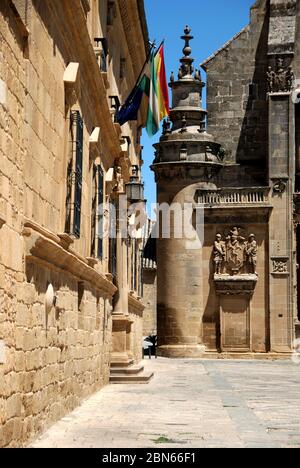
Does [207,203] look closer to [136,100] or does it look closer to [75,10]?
[136,100]

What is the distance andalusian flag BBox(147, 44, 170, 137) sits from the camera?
19016 mm

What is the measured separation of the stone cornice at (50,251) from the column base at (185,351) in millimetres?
18888

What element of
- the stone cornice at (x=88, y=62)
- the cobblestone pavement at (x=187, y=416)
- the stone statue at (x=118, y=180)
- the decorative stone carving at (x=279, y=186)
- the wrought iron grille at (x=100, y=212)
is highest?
the decorative stone carving at (x=279, y=186)

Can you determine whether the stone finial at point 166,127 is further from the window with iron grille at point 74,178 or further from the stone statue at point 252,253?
the window with iron grille at point 74,178

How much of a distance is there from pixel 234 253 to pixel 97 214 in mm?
17692

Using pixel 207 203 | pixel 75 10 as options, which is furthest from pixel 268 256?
pixel 75 10

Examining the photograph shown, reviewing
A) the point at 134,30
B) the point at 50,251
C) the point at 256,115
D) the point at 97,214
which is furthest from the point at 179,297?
the point at 50,251

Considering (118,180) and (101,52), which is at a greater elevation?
(101,52)

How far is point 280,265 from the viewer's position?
31750 mm

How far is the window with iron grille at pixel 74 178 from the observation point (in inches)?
425

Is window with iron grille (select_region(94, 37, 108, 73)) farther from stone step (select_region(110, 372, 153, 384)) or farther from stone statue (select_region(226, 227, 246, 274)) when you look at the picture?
stone statue (select_region(226, 227, 246, 274))

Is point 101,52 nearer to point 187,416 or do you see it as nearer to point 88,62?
point 88,62

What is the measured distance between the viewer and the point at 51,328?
9555 mm
